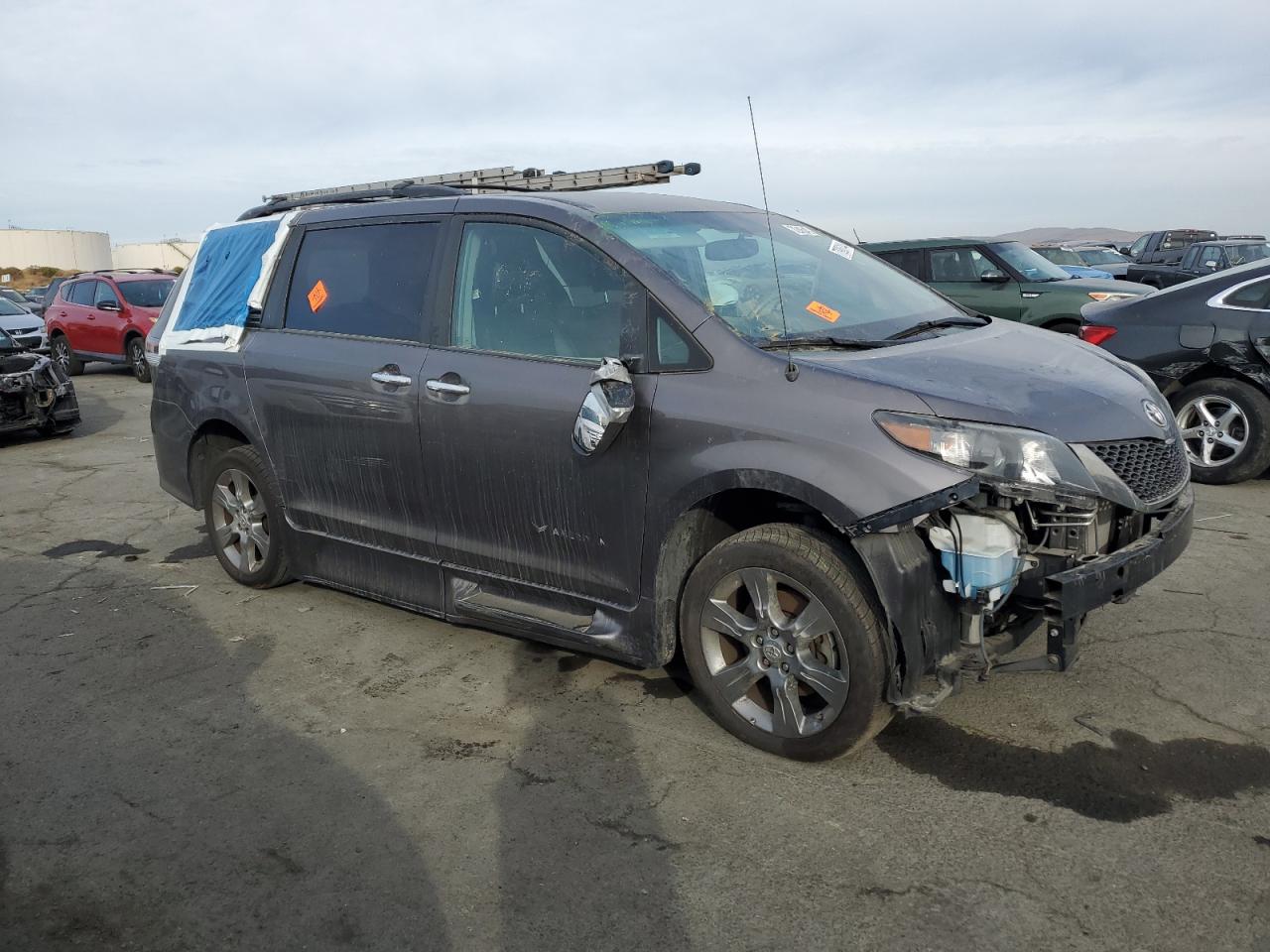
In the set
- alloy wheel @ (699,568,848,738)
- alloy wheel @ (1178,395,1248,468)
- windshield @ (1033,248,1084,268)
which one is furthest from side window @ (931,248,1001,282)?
windshield @ (1033,248,1084,268)

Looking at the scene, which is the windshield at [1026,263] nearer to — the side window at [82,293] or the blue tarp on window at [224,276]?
the blue tarp on window at [224,276]

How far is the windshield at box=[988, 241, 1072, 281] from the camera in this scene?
11.8m

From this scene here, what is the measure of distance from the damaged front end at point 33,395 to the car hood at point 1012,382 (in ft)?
33.6

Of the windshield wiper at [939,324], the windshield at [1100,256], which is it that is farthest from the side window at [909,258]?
the windshield at [1100,256]

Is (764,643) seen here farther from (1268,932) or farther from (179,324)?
(179,324)

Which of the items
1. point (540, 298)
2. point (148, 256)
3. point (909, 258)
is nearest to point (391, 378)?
point (540, 298)

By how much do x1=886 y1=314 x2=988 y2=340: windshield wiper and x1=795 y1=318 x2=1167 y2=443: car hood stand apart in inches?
3.9

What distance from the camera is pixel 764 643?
363cm

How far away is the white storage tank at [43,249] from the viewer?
7475cm

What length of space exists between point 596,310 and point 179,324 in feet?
9.77

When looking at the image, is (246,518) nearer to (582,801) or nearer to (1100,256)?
(582,801)

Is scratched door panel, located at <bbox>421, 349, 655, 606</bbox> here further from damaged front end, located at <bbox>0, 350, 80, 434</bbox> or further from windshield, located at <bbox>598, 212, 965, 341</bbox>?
damaged front end, located at <bbox>0, 350, 80, 434</bbox>

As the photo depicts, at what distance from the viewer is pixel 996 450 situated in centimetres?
328

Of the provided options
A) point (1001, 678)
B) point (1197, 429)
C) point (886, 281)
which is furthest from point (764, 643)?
point (1197, 429)
